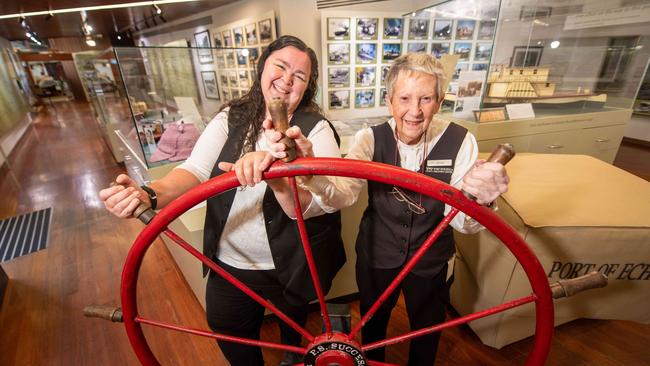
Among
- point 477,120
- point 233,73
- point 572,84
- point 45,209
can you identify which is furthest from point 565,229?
point 45,209

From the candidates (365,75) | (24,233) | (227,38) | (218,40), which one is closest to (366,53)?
(365,75)

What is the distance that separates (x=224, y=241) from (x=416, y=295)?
66 centimetres

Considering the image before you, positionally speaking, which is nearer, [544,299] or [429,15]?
[544,299]

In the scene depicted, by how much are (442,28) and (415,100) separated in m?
2.46

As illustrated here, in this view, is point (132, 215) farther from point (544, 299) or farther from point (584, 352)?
point (584, 352)

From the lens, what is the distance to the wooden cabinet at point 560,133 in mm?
2246

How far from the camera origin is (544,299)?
1.65 ft

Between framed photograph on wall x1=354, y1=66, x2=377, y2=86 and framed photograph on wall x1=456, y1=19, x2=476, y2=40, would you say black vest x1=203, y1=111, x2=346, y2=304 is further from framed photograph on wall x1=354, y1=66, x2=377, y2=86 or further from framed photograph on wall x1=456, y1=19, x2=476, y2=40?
framed photograph on wall x1=354, y1=66, x2=377, y2=86

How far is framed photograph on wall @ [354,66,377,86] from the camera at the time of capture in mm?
3199

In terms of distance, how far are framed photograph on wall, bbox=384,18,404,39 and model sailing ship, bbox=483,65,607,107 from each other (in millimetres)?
1110

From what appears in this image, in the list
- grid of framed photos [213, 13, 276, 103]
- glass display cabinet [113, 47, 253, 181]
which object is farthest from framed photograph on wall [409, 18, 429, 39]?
glass display cabinet [113, 47, 253, 181]

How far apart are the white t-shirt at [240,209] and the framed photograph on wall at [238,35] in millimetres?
3619

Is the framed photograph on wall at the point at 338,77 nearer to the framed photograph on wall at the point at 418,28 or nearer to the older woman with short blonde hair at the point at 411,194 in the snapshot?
the framed photograph on wall at the point at 418,28

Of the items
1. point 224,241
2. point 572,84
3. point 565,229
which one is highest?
point 572,84
